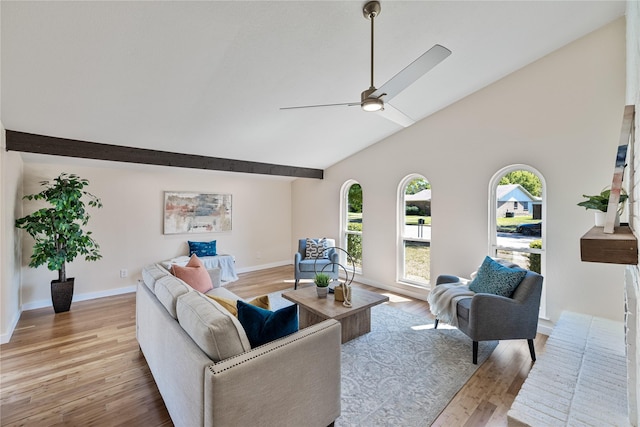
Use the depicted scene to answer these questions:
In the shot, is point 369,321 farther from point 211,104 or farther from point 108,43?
point 108,43

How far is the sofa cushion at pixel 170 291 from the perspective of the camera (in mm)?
1897

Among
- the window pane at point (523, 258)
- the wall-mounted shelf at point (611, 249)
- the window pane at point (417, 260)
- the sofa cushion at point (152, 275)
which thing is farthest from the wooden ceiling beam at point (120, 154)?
the wall-mounted shelf at point (611, 249)

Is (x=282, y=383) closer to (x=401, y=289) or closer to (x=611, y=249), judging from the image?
(x=611, y=249)

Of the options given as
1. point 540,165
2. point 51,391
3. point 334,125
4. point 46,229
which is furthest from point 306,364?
point 46,229

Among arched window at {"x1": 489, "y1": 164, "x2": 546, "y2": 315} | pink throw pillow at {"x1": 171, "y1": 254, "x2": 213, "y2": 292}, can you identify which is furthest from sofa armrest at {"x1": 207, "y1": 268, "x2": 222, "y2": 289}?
arched window at {"x1": 489, "y1": 164, "x2": 546, "y2": 315}

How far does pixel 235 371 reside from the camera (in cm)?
134

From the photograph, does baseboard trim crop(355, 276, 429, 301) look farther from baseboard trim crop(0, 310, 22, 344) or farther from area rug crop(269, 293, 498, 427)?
baseboard trim crop(0, 310, 22, 344)

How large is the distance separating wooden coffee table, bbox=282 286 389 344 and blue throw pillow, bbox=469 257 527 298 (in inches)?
39.2

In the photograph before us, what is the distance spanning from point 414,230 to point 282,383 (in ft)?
11.9

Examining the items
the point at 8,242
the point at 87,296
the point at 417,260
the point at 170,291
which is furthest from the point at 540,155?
the point at 87,296

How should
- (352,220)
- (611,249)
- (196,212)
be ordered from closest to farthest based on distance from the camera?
(611,249)
(196,212)
(352,220)

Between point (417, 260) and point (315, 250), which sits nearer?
point (417, 260)

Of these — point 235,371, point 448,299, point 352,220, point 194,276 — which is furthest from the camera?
point 352,220

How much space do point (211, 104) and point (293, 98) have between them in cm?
89
